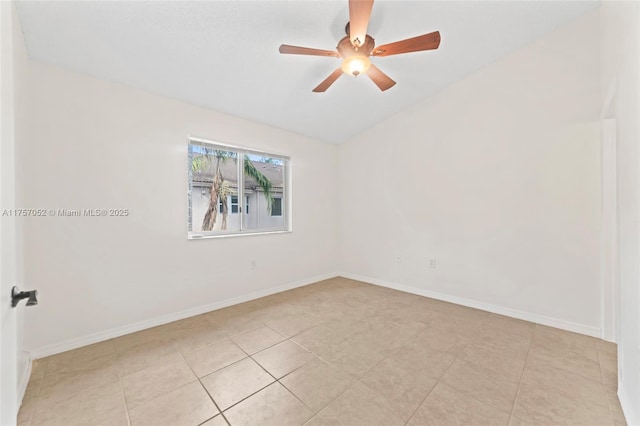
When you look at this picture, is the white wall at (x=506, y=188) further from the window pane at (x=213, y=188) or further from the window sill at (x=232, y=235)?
the window pane at (x=213, y=188)

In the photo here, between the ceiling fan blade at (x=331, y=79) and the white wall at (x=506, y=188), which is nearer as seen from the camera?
the ceiling fan blade at (x=331, y=79)

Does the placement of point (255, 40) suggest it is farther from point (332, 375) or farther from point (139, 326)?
point (139, 326)

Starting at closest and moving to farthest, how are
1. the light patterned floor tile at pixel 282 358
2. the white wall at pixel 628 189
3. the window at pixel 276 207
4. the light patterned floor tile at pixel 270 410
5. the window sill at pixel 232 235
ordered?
the white wall at pixel 628 189
the light patterned floor tile at pixel 270 410
the light patterned floor tile at pixel 282 358
the window sill at pixel 232 235
the window at pixel 276 207

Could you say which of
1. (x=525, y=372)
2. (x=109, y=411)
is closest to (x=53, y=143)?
(x=109, y=411)

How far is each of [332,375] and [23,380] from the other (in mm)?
2094

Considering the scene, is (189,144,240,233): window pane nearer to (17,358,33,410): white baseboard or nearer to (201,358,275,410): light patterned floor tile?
(17,358,33,410): white baseboard

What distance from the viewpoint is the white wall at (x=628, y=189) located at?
1297mm

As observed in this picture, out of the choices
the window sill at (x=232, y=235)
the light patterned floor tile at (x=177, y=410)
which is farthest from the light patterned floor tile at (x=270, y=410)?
the window sill at (x=232, y=235)

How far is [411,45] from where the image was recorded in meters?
1.88

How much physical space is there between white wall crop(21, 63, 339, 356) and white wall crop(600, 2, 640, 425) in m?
3.35

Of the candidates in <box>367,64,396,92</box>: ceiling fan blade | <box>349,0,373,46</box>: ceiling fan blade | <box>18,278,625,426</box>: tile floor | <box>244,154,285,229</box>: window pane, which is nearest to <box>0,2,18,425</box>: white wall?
<box>18,278,625,426</box>: tile floor

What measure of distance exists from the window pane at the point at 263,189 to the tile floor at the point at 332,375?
4.68 ft

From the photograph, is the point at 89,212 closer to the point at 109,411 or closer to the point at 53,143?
the point at 53,143

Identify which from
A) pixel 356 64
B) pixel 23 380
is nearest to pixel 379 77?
pixel 356 64
